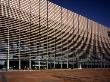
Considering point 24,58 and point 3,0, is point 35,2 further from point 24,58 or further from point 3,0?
point 24,58

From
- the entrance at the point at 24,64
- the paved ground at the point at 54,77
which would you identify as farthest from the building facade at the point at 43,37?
the paved ground at the point at 54,77

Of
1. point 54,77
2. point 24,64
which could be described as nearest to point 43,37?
point 24,64

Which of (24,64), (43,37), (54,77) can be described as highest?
(43,37)

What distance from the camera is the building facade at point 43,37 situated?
5853cm

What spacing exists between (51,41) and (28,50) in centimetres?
939

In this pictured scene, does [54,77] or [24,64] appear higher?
[24,64]

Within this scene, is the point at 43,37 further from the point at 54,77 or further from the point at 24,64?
the point at 54,77

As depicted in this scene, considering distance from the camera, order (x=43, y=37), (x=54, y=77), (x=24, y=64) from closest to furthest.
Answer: (x=54, y=77) → (x=24, y=64) → (x=43, y=37)

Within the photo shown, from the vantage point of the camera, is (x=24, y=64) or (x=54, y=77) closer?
(x=54, y=77)

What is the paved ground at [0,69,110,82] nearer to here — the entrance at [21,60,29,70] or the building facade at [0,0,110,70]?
the building facade at [0,0,110,70]

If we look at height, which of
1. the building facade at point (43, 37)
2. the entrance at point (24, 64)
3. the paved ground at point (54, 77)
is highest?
the building facade at point (43, 37)

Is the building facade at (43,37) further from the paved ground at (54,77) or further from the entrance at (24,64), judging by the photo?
the paved ground at (54,77)

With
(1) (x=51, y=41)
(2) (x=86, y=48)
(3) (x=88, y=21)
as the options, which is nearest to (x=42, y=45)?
(1) (x=51, y=41)

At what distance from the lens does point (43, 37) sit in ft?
222
